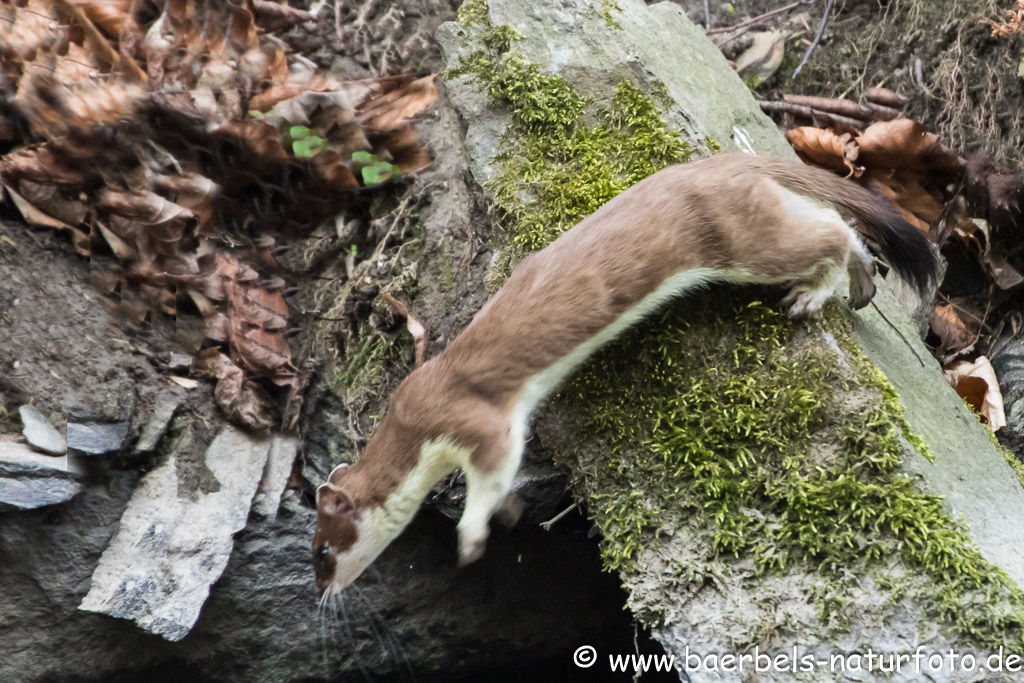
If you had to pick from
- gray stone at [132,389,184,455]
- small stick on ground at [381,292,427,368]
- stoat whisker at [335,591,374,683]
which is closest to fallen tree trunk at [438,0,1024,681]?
small stick on ground at [381,292,427,368]

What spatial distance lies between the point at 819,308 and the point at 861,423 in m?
0.40

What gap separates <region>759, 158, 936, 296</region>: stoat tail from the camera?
109 inches

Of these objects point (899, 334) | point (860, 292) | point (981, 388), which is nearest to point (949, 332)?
point (981, 388)

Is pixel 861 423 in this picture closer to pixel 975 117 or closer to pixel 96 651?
pixel 975 117

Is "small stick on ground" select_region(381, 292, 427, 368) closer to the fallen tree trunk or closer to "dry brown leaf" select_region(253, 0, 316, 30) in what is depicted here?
the fallen tree trunk

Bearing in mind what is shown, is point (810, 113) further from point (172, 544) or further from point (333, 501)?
point (172, 544)

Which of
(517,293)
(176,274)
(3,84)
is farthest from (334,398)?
(3,84)

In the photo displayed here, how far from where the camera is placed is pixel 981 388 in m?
3.88

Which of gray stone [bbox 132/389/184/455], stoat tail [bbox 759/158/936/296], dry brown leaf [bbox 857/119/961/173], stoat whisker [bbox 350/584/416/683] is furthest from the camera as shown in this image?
dry brown leaf [bbox 857/119/961/173]

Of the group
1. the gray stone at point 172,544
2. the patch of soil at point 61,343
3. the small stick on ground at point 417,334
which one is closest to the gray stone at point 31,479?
the patch of soil at point 61,343

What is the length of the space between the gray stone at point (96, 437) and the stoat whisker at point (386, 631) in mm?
1212

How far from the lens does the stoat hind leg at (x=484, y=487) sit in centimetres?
278

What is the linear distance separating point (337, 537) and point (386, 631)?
111 cm

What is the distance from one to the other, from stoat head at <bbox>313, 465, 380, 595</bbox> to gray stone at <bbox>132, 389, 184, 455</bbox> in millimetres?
991
